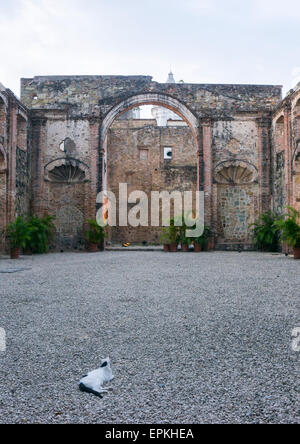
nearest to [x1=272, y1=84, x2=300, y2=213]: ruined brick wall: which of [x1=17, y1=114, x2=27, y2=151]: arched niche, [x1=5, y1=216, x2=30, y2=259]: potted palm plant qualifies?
[x1=5, y1=216, x2=30, y2=259]: potted palm plant

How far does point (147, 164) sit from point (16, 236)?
39.0 feet

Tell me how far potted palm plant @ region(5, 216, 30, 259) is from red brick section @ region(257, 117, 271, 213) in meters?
8.45

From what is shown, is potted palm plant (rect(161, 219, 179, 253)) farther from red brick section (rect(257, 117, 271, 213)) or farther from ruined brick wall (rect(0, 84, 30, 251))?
ruined brick wall (rect(0, 84, 30, 251))

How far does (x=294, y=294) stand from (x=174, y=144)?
17.8 m

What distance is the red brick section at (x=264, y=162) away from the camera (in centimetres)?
1473

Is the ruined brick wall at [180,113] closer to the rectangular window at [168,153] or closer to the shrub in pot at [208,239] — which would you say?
the shrub in pot at [208,239]

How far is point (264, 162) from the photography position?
1484 cm

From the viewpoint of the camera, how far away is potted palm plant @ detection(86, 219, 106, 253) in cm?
1438

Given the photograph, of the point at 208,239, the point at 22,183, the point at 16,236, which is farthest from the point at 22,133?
the point at 208,239

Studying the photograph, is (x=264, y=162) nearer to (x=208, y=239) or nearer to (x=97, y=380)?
(x=208, y=239)

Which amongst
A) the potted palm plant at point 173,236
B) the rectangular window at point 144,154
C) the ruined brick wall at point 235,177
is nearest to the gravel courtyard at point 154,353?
the potted palm plant at point 173,236

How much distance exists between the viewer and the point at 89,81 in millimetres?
15125

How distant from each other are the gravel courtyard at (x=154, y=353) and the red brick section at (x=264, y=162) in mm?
9548
